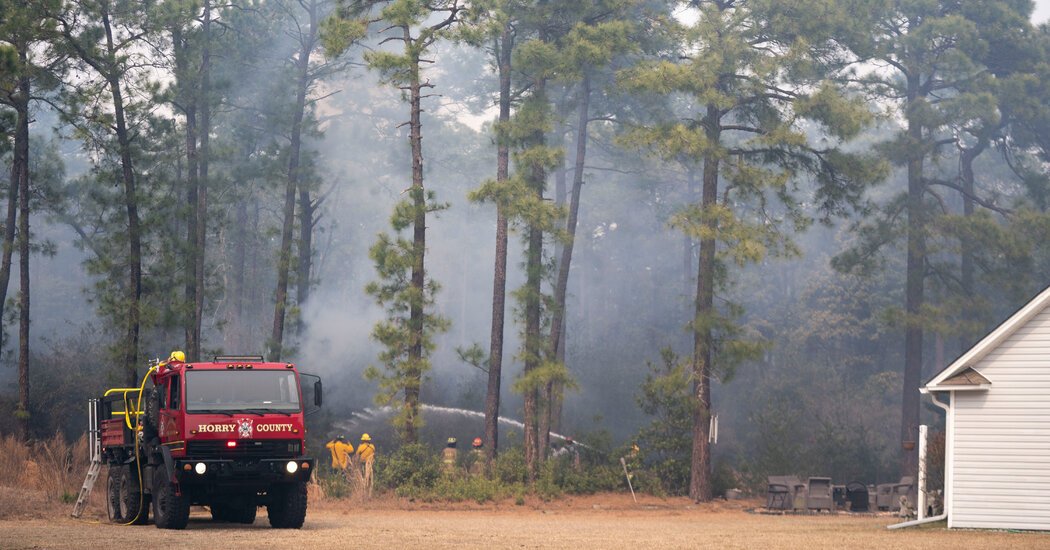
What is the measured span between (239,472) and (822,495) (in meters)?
17.5

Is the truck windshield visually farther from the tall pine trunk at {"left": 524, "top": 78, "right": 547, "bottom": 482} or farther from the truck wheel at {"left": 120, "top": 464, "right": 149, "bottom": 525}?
the tall pine trunk at {"left": 524, "top": 78, "right": 547, "bottom": 482}

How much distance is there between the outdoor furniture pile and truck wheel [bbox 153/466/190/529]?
1740cm

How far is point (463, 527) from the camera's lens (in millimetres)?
24359

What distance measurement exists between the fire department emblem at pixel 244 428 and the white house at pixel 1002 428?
44.6ft

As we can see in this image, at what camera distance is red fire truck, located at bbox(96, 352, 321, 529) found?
20.7 meters

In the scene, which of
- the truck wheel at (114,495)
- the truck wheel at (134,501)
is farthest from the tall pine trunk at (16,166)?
the truck wheel at (134,501)

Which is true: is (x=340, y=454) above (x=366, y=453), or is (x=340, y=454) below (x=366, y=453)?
below

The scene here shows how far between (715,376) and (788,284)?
41228 millimetres

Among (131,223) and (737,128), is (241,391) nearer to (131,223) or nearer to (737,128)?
(737,128)

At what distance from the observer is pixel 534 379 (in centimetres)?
3694

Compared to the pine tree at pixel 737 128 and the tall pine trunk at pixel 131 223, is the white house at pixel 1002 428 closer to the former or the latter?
the pine tree at pixel 737 128

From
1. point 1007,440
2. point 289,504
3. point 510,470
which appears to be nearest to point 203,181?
point 510,470

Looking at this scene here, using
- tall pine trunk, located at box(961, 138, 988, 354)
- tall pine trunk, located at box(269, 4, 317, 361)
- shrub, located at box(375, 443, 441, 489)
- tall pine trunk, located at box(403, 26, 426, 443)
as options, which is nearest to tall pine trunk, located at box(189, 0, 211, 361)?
tall pine trunk, located at box(269, 4, 317, 361)

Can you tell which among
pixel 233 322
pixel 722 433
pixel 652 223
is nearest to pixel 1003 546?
pixel 722 433
